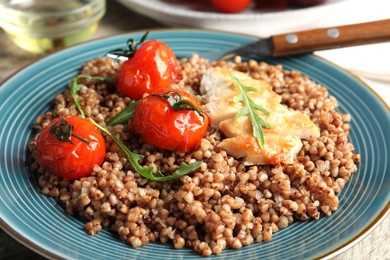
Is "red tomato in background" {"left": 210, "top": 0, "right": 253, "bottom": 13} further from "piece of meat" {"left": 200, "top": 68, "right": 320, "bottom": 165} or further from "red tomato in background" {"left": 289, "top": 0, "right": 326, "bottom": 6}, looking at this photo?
"piece of meat" {"left": 200, "top": 68, "right": 320, "bottom": 165}

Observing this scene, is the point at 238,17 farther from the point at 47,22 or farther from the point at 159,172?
the point at 159,172

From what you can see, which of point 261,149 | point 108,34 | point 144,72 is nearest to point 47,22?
point 108,34

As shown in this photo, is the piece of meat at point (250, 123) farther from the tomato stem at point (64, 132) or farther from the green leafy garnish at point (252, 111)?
the tomato stem at point (64, 132)

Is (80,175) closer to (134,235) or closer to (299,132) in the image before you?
(134,235)

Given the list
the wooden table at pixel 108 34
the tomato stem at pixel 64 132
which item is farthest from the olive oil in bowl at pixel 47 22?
the tomato stem at pixel 64 132

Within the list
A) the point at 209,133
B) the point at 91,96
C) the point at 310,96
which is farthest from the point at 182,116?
the point at 310,96
